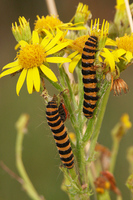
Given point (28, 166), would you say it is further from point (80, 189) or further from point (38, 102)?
point (80, 189)

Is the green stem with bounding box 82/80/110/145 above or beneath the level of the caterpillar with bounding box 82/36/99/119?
beneath

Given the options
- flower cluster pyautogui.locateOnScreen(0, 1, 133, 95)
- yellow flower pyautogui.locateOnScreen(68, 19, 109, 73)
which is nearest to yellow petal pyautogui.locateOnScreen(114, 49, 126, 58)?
flower cluster pyautogui.locateOnScreen(0, 1, 133, 95)

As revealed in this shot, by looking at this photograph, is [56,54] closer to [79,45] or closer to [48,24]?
[79,45]

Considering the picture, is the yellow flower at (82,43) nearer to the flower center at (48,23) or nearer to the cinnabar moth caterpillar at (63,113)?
the cinnabar moth caterpillar at (63,113)

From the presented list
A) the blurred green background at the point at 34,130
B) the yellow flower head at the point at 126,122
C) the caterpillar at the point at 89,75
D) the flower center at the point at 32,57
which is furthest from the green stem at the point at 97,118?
the blurred green background at the point at 34,130

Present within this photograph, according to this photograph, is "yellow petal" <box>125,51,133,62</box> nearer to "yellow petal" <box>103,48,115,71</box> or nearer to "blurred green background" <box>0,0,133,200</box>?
"yellow petal" <box>103,48,115,71</box>
